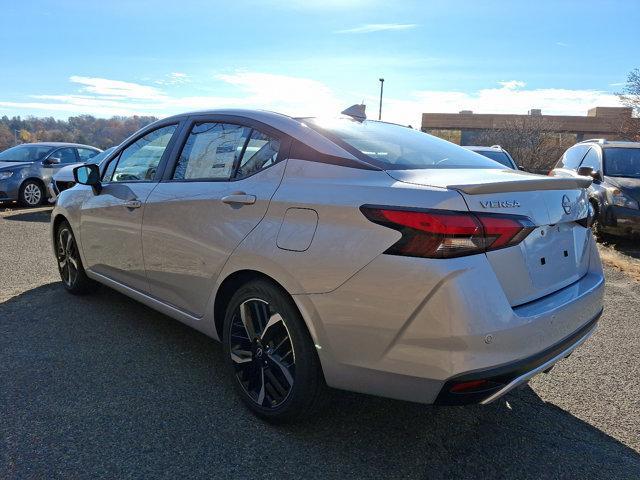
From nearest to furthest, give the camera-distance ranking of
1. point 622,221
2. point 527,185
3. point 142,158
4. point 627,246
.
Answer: point 527,185 < point 142,158 < point 622,221 < point 627,246

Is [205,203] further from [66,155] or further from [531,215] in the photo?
[66,155]

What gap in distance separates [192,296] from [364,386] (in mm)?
1340

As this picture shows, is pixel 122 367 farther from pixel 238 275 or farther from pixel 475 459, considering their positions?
pixel 475 459

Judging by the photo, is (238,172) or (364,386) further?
(238,172)

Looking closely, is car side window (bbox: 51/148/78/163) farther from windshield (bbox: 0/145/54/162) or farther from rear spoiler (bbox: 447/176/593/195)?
rear spoiler (bbox: 447/176/593/195)

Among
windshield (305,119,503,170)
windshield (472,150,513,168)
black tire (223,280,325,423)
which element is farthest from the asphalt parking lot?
windshield (472,150,513,168)

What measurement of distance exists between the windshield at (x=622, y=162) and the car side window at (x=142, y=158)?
7679mm

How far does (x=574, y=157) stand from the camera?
397 inches

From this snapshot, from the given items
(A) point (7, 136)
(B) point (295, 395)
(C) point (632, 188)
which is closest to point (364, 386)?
(B) point (295, 395)

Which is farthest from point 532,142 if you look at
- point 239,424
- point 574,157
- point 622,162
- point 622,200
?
point 239,424

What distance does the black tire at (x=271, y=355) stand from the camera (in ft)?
8.16

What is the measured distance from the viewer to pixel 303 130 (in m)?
2.78

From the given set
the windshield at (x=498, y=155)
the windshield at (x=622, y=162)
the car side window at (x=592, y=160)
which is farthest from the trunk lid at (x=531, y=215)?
the windshield at (x=498, y=155)

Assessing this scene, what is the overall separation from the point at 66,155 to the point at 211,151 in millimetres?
11328
